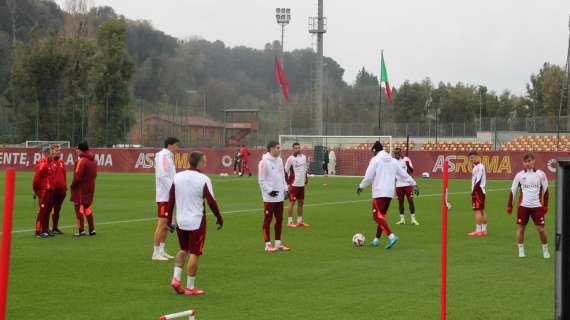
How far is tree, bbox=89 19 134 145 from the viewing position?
68.9 m

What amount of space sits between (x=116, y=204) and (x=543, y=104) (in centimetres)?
7634

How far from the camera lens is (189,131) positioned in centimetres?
6856

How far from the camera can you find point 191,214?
11102 mm

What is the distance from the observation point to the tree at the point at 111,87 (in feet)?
226

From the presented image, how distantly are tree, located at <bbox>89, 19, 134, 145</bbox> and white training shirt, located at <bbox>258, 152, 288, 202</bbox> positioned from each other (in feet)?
171

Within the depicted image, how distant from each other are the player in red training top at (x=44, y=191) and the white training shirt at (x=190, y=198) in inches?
325

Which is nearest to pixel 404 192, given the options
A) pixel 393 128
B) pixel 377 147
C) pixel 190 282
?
pixel 377 147

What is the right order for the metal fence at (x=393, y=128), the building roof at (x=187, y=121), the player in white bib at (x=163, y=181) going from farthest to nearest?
the building roof at (x=187, y=121), the metal fence at (x=393, y=128), the player in white bib at (x=163, y=181)

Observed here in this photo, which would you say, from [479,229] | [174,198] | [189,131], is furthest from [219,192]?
[189,131]

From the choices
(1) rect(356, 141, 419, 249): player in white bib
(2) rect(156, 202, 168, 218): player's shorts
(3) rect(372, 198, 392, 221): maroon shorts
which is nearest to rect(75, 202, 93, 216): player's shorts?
(2) rect(156, 202, 168, 218): player's shorts

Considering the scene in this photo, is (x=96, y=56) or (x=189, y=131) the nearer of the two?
(x=189, y=131)

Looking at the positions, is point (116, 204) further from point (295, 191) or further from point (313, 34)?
point (313, 34)

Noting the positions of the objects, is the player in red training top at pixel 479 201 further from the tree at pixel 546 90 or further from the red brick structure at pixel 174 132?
the tree at pixel 546 90

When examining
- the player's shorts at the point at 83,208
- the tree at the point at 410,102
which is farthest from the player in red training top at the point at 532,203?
the tree at the point at 410,102
